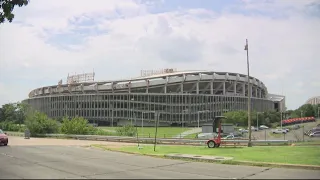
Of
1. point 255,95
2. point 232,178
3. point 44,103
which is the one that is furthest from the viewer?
point 255,95

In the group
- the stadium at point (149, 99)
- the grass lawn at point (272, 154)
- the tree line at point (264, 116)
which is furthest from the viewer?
the stadium at point (149, 99)

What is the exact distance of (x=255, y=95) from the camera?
550 ft

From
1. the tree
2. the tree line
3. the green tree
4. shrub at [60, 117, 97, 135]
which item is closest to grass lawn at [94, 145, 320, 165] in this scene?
the tree

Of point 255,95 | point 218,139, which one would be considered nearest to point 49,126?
point 218,139

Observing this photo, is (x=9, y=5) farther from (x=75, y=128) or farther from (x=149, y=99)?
(x=149, y=99)

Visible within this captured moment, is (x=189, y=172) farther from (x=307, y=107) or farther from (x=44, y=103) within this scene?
(x=307, y=107)

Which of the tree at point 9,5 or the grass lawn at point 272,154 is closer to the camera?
the tree at point 9,5

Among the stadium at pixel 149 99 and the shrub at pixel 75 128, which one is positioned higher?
the stadium at pixel 149 99

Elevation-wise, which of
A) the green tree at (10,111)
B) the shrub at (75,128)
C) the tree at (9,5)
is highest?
the tree at (9,5)

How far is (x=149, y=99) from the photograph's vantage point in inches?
5354

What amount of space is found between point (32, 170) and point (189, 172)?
251 inches

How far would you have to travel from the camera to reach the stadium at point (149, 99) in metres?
136

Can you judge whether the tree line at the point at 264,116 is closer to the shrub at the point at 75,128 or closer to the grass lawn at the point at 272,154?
the shrub at the point at 75,128

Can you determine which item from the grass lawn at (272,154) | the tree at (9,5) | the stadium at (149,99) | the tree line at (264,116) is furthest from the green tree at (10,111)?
the tree at (9,5)
